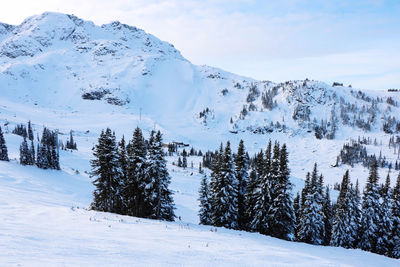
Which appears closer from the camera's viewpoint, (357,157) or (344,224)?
(344,224)

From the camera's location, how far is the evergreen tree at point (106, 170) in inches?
1118

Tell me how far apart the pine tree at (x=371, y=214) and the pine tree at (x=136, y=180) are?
29.0 meters

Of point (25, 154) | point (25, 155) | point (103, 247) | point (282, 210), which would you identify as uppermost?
point (103, 247)

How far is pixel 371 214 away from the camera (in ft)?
104

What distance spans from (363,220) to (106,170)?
113 feet

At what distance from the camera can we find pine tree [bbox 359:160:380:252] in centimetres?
3153

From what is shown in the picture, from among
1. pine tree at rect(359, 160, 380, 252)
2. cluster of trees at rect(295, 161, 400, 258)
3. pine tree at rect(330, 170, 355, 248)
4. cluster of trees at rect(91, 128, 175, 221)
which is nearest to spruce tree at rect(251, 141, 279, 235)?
cluster of trees at rect(295, 161, 400, 258)

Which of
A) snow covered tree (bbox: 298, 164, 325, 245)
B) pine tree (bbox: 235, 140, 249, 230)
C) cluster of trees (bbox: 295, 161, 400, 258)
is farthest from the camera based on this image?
cluster of trees (bbox: 295, 161, 400, 258)

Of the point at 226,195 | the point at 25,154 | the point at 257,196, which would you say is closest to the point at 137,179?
the point at 226,195

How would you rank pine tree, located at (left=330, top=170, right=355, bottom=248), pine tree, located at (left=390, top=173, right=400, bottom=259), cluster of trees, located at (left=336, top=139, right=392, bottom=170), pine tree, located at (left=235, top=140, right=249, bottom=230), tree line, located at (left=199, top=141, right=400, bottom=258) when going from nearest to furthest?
tree line, located at (left=199, top=141, right=400, bottom=258) → pine tree, located at (left=235, top=140, right=249, bottom=230) → pine tree, located at (left=390, top=173, right=400, bottom=259) → pine tree, located at (left=330, top=170, right=355, bottom=248) → cluster of trees, located at (left=336, top=139, right=392, bottom=170)

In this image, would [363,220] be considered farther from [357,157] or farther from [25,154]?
[357,157]

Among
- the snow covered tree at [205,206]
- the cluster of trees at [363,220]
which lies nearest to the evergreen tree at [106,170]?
the snow covered tree at [205,206]

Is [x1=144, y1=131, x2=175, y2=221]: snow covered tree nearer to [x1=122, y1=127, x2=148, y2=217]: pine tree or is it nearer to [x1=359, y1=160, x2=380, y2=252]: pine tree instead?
[x1=122, y1=127, x2=148, y2=217]: pine tree

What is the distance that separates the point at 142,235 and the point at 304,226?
85.9 feet
